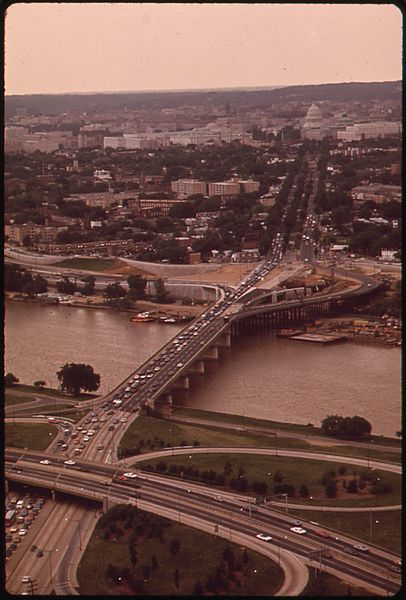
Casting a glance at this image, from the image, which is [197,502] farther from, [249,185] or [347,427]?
[249,185]

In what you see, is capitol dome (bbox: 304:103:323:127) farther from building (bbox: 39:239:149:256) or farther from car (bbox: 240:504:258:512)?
car (bbox: 240:504:258:512)

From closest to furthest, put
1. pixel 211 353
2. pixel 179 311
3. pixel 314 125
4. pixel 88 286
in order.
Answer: pixel 211 353, pixel 179 311, pixel 88 286, pixel 314 125

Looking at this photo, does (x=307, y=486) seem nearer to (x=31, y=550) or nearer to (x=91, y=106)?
(x=31, y=550)

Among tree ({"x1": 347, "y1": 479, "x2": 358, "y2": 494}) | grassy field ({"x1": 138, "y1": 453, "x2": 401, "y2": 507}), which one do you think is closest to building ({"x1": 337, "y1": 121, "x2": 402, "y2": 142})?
grassy field ({"x1": 138, "y1": 453, "x2": 401, "y2": 507})

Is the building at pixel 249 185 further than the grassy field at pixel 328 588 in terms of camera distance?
Yes

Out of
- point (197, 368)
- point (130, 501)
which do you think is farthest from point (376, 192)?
point (130, 501)

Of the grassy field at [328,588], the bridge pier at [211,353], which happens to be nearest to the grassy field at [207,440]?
the grassy field at [328,588]

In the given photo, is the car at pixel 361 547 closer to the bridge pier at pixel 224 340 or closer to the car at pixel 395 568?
the car at pixel 395 568
